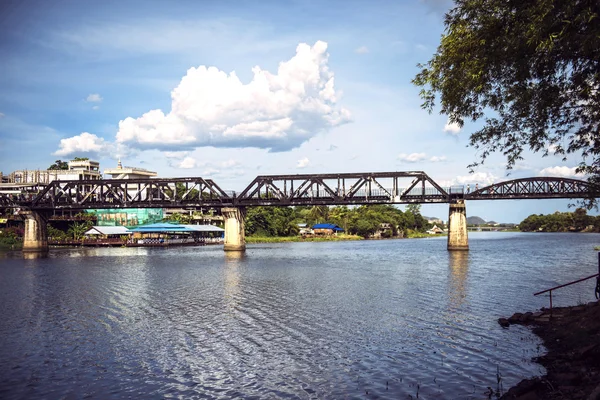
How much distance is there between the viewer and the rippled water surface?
1772 centimetres

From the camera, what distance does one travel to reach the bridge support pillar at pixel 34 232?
362 feet

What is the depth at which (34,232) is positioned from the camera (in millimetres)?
111875

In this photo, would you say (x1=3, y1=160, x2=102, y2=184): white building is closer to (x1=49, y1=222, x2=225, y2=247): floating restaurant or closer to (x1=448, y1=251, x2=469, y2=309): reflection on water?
(x1=49, y1=222, x2=225, y2=247): floating restaurant

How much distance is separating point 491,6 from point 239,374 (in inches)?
647

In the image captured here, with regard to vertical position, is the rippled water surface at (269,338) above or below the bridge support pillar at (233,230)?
below

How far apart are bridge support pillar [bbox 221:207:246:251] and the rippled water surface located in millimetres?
53992

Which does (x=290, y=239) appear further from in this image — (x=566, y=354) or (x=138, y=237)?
(x=566, y=354)

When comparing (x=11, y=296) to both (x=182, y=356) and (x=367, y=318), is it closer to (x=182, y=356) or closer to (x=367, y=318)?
(x=182, y=356)

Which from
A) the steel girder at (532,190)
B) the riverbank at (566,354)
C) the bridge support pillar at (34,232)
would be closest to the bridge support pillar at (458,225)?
the steel girder at (532,190)

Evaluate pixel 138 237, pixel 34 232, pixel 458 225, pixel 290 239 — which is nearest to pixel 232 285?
pixel 458 225

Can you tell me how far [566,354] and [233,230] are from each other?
88.1 m

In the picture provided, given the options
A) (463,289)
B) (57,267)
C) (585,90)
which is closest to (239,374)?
(585,90)

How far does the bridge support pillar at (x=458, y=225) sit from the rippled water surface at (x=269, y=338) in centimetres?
5340

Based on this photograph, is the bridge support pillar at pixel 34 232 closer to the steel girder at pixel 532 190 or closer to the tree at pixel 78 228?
Answer: the tree at pixel 78 228
